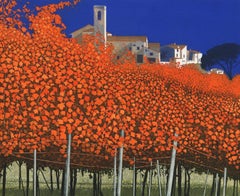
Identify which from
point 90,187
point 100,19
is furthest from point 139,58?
point 90,187

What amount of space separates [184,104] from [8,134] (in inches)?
452

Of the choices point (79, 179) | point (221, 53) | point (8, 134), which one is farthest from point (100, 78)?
point (221, 53)

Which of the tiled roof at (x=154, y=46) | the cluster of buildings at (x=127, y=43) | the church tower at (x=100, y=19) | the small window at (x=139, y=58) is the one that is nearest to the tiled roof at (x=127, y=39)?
the cluster of buildings at (x=127, y=43)

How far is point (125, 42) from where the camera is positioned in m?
182

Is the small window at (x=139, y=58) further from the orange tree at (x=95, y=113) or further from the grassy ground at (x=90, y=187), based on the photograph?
the orange tree at (x=95, y=113)

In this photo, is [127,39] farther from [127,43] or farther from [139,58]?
[139,58]

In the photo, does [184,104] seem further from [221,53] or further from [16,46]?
[221,53]

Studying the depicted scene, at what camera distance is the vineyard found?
103 feet

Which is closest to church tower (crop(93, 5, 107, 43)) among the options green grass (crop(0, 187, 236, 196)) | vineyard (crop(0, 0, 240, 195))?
green grass (crop(0, 187, 236, 196))

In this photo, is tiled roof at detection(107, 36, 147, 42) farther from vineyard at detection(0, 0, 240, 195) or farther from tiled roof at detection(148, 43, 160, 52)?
vineyard at detection(0, 0, 240, 195)

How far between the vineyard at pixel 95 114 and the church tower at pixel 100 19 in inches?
4909

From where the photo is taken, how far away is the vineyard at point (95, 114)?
31391 millimetres

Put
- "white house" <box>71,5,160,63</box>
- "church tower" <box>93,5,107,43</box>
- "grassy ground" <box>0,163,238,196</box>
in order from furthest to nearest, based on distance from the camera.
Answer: "white house" <box>71,5,160,63</box>
"church tower" <box>93,5,107,43</box>
"grassy ground" <box>0,163,238,196</box>

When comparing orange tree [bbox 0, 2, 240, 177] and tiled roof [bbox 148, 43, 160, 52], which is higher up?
tiled roof [bbox 148, 43, 160, 52]
